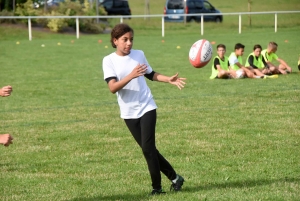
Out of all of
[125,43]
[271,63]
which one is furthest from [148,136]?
[271,63]

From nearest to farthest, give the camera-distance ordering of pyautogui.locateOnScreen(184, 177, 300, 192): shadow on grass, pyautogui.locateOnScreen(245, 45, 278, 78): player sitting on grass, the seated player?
pyautogui.locateOnScreen(184, 177, 300, 192): shadow on grass
the seated player
pyautogui.locateOnScreen(245, 45, 278, 78): player sitting on grass

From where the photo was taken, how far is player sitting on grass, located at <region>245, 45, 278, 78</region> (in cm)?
1784

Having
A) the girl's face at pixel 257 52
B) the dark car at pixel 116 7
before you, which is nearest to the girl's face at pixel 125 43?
the girl's face at pixel 257 52

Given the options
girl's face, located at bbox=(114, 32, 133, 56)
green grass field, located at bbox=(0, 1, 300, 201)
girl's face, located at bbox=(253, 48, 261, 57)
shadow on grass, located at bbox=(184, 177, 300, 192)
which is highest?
girl's face, located at bbox=(114, 32, 133, 56)

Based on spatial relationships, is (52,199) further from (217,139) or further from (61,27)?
(61,27)

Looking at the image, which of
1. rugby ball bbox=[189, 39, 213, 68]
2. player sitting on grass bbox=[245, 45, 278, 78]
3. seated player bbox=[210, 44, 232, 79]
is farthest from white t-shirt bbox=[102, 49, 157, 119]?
player sitting on grass bbox=[245, 45, 278, 78]

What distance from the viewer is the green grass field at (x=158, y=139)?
6953 millimetres

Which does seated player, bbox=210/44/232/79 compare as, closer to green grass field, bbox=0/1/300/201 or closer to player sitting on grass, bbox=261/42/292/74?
green grass field, bbox=0/1/300/201

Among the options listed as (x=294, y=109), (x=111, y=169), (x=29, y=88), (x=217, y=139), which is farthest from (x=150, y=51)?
(x=111, y=169)

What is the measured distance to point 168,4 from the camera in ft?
150

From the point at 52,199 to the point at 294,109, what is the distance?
21.8ft

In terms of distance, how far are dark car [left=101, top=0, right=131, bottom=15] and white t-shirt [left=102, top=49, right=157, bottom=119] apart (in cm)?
3946

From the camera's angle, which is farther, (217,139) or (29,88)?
(29,88)

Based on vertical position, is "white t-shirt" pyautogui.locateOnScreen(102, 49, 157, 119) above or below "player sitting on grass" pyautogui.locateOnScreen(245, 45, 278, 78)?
above
